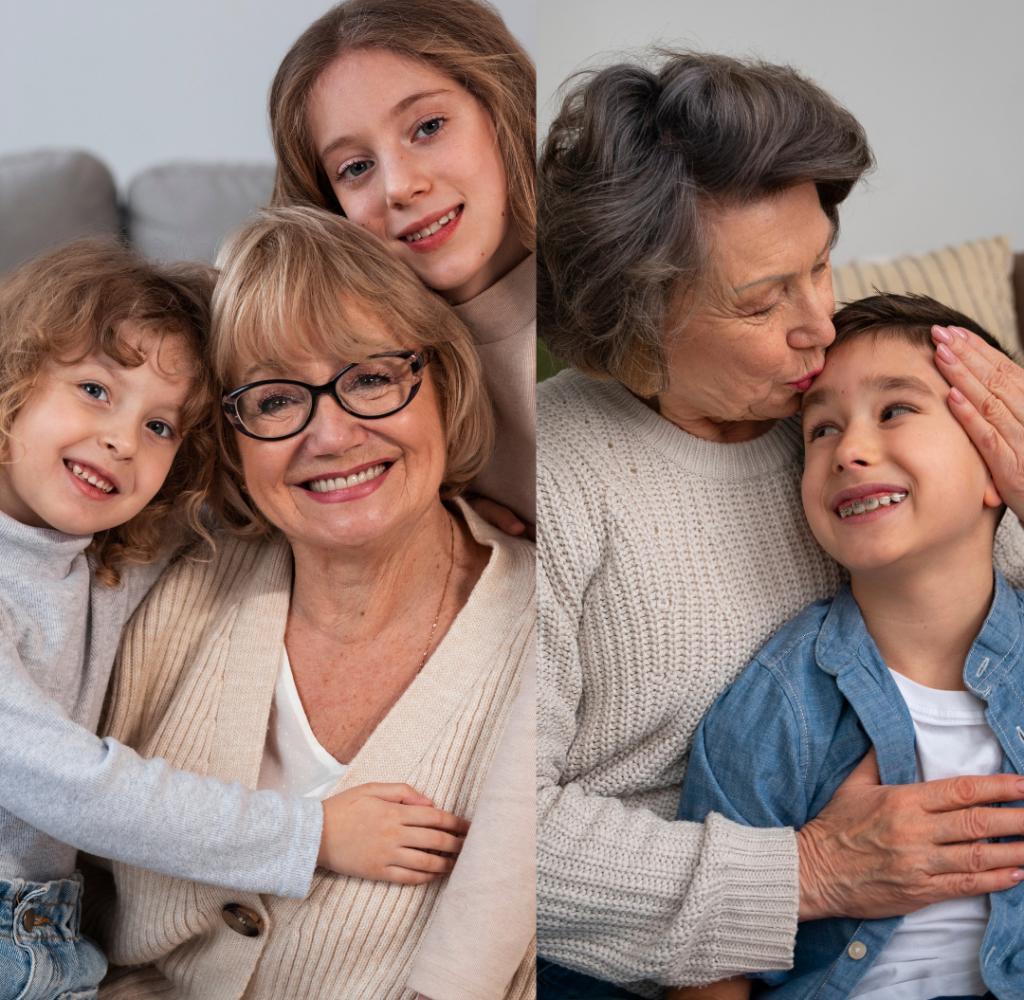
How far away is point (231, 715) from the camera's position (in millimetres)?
836

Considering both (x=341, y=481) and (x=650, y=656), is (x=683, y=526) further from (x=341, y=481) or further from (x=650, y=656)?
(x=341, y=481)

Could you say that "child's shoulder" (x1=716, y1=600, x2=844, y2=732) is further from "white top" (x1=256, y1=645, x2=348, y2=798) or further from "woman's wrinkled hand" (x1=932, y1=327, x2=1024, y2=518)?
"white top" (x1=256, y1=645, x2=348, y2=798)

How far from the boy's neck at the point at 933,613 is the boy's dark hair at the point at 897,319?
22 centimetres

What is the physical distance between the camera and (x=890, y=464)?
0.92m

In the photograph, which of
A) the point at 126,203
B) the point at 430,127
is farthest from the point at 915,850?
the point at 126,203

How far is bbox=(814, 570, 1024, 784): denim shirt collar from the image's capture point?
946 mm

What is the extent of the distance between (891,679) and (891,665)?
0.08 feet

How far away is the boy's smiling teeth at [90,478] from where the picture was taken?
2.60 feet

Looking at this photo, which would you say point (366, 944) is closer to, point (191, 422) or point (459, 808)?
point (459, 808)

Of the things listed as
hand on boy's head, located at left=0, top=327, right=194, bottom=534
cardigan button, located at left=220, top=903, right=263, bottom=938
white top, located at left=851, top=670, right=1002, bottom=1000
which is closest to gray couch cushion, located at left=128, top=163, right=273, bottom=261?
hand on boy's head, located at left=0, top=327, right=194, bottom=534

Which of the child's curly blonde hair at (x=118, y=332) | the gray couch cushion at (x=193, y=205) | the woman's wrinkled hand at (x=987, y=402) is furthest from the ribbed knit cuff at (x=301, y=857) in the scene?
the woman's wrinkled hand at (x=987, y=402)

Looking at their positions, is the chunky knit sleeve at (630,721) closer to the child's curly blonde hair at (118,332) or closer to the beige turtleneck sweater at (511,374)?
the beige turtleneck sweater at (511,374)

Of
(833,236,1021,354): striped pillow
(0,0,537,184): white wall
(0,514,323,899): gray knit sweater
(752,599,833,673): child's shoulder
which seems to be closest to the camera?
(0,514,323,899): gray knit sweater

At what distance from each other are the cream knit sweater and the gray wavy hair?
0.43ft
